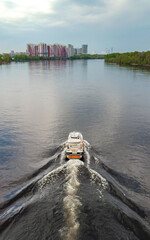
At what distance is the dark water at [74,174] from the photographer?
53.2 feet

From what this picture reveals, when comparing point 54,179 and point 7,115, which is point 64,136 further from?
point 7,115

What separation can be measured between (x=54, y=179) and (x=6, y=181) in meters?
7.55

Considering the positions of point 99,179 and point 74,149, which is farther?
point 74,149

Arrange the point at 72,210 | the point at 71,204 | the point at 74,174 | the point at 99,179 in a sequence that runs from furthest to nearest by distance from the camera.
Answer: the point at 74,174, the point at 99,179, the point at 71,204, the point at 72,210

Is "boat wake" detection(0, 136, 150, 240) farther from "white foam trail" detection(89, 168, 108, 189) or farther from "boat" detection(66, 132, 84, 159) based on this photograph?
"boat" detection(66, 132, 84, 159)

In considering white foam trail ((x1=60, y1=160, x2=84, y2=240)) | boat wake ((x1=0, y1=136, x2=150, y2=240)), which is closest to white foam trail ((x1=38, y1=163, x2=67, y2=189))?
boat wake ((x1=0, y1=136, x2=150, y2=240))

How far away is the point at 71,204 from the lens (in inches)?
711

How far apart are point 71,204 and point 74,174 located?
535cm

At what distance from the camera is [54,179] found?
74.2 feet

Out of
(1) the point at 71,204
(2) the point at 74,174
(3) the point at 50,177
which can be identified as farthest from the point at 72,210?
(3) the point at 50,177

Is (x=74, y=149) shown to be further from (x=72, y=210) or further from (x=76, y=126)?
(x=76, y=126)

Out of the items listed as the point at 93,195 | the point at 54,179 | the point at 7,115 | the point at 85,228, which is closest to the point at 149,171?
the point at 93,195

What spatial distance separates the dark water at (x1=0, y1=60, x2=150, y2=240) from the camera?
53.2 ft

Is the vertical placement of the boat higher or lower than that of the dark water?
higher
